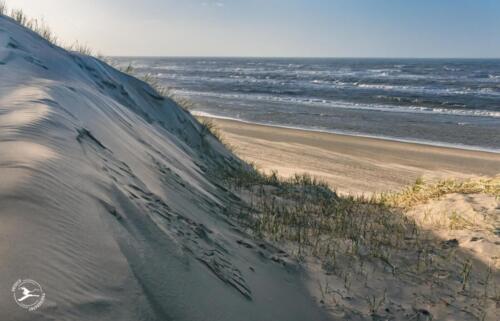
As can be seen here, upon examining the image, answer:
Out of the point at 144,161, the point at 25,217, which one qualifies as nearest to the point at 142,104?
the point at 144,161

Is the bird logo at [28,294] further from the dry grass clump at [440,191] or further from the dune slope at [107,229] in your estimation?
the dry grass clump at [440,191]

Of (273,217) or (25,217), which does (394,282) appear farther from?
(25,217)

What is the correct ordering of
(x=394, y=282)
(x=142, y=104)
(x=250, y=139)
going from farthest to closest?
(x=250, y=139) → (x=142, y=104) → (x=394, y=282)

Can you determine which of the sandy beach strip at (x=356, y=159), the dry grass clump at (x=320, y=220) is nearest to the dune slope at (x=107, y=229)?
the dry grass clump at (x=320, y=220)

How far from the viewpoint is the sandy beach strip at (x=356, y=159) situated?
10641 mm

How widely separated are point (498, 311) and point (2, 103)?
A: 3613mm

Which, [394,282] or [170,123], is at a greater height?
[170,123]

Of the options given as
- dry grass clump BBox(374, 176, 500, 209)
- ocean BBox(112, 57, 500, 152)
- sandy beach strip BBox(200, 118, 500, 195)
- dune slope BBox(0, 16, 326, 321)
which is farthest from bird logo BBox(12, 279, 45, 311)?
ocean BBox(112, 57, 500, 152)

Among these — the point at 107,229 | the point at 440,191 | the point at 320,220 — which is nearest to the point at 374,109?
the point at 440,191

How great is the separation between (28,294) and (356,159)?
11.7 meters

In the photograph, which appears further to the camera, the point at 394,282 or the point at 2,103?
the point at 394,282

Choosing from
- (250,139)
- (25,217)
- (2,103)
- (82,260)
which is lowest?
(250,139)

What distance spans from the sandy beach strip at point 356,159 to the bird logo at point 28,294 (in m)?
7.94

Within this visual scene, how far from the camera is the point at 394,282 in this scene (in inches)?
135
